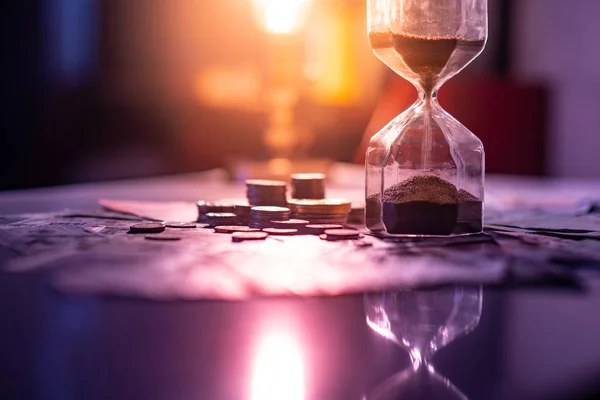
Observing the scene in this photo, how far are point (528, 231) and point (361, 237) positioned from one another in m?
0.26

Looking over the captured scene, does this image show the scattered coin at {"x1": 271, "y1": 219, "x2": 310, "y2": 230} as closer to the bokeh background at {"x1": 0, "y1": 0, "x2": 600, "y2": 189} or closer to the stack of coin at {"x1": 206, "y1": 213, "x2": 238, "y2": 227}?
the stack of coin at {"x1": 206, "y1": 213, "x2": 238, "y2": 227}

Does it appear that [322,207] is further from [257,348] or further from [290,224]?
[257,348]

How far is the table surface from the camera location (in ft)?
1.47

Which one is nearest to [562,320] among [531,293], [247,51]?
[531,293]

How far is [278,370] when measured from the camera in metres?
0.48

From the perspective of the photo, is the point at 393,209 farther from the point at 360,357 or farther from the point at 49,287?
the point at 360,357

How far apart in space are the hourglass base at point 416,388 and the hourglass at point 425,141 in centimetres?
75

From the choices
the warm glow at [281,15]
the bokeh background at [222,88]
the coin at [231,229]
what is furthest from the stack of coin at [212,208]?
the bokeh background at [222,88]

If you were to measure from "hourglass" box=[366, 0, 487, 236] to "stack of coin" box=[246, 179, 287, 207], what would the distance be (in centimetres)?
22

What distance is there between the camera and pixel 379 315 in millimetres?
645

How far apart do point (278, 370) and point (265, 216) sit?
0.80m

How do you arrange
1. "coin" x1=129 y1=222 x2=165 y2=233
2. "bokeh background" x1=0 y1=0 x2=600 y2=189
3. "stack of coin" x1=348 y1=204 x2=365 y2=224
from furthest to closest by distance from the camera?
1. "bokeh background" x1=0 y1=0 x2=600 y2=189
2. "stack of coin" x1=348 y1=204 x2=365 y2=224
3. "coin" x1=129 y1=222 x2=165 y2=233

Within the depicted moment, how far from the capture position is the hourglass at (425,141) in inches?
47.9

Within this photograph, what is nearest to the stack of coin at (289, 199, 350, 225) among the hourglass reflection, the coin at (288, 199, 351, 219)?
the coin at (288, 199, 351, 219)
